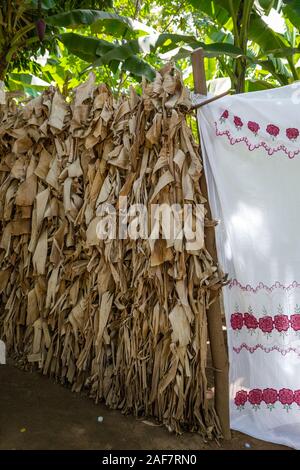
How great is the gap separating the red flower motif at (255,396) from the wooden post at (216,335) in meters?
0.15

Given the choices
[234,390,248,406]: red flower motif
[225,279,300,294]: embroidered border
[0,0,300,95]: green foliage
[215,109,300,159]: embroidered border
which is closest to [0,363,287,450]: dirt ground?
[234,390,248,406]: red flower motif

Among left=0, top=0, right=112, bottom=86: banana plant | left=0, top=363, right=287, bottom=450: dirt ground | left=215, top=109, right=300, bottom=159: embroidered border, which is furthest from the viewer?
left=0, top=0, right=112, bottom=86: banana plant

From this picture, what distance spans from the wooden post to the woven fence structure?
0.17 feet

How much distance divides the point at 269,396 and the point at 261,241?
91cm

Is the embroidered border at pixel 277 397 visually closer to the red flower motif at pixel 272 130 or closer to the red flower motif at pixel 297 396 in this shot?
the red flower motif at pixel 297 396

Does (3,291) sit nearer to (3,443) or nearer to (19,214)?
(19,214)

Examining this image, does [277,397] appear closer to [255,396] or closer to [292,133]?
[255,396]

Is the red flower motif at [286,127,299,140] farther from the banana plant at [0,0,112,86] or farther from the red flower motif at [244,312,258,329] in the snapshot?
the banana plant at [0,0,112,86]

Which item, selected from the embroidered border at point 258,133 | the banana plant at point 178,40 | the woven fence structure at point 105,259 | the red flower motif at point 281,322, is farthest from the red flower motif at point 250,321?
the banana plant at point 178,40

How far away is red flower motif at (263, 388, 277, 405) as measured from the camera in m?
2.53

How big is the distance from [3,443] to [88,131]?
1.94 metres

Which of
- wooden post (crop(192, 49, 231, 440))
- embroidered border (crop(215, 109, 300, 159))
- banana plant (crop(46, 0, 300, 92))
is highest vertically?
banana plant (crop(46, 0, 300, 92))

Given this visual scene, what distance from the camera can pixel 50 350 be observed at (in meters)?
3.12
